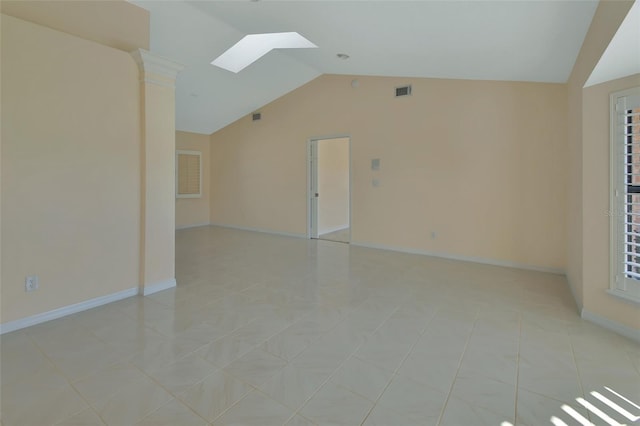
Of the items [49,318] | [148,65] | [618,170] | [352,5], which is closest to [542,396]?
[618,170]

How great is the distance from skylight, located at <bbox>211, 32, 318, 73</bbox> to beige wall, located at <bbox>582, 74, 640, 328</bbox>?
135 inches

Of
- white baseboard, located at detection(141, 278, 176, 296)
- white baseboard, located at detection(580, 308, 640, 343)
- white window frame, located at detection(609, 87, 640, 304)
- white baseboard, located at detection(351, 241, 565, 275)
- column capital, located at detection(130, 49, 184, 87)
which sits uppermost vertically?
column capital, located at detection(130, 49, 184, 87)

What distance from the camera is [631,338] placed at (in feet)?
8.37

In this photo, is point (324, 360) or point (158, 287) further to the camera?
point (158, 287)

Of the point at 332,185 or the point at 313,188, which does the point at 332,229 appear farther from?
the point at 313,188

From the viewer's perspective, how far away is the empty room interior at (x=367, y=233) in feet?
6.43

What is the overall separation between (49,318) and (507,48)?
525cm

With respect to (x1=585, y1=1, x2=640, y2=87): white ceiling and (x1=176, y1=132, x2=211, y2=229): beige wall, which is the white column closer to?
(x1=585, y1=1, x2=640, y2=87): white ceiling

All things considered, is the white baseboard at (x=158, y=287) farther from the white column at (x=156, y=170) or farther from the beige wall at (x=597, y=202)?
the beige wall at (x=597, y=202)

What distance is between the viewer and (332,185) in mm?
7773

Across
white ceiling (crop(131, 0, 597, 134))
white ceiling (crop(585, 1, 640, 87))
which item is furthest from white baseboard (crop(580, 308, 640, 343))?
white ceiling (crop(131, 0, 597, 134))

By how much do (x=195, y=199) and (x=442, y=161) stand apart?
20.6ft

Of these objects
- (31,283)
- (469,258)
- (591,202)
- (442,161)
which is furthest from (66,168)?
(469,258)

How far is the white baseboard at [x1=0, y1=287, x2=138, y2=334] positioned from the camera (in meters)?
2.68
